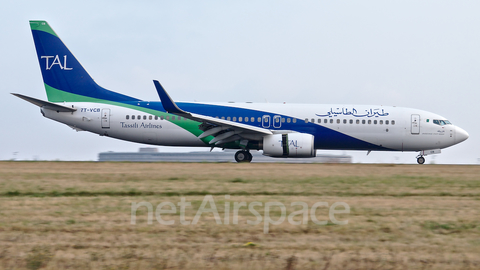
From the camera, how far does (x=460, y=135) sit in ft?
76.7

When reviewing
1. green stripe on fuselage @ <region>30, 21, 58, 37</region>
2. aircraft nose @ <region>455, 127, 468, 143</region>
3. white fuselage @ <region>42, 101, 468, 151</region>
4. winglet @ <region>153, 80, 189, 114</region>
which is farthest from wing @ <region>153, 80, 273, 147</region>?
aircraft nose @ <region>455, 127, 468, 143</region>

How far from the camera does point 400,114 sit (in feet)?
77.1

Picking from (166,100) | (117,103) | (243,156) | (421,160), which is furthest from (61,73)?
(421,160)

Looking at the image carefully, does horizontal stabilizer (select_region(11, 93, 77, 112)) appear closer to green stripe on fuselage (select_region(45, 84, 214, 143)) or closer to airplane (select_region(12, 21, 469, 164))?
airplane (select_region(12, 21, 469, 164))

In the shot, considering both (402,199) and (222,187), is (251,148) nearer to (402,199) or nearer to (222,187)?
(222,187)

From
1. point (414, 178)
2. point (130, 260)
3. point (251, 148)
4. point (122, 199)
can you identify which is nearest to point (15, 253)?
point (130, 260)

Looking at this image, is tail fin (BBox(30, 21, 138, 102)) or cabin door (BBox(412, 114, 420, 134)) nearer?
cabin door (BBox(412, 114, 420, 134))

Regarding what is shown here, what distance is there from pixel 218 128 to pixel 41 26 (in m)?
11.0

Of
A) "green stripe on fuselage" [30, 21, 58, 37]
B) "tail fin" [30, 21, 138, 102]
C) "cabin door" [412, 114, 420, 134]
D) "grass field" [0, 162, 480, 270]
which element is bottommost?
"grass field" [0, 162, 480, 270]

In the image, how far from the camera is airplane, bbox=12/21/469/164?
23.0 m

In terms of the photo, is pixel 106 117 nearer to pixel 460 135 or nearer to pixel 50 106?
pixel 50 106

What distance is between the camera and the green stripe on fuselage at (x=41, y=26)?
25312 mm

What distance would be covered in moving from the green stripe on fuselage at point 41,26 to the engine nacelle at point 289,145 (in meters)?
12.5

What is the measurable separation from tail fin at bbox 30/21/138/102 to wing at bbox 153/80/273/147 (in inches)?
157
